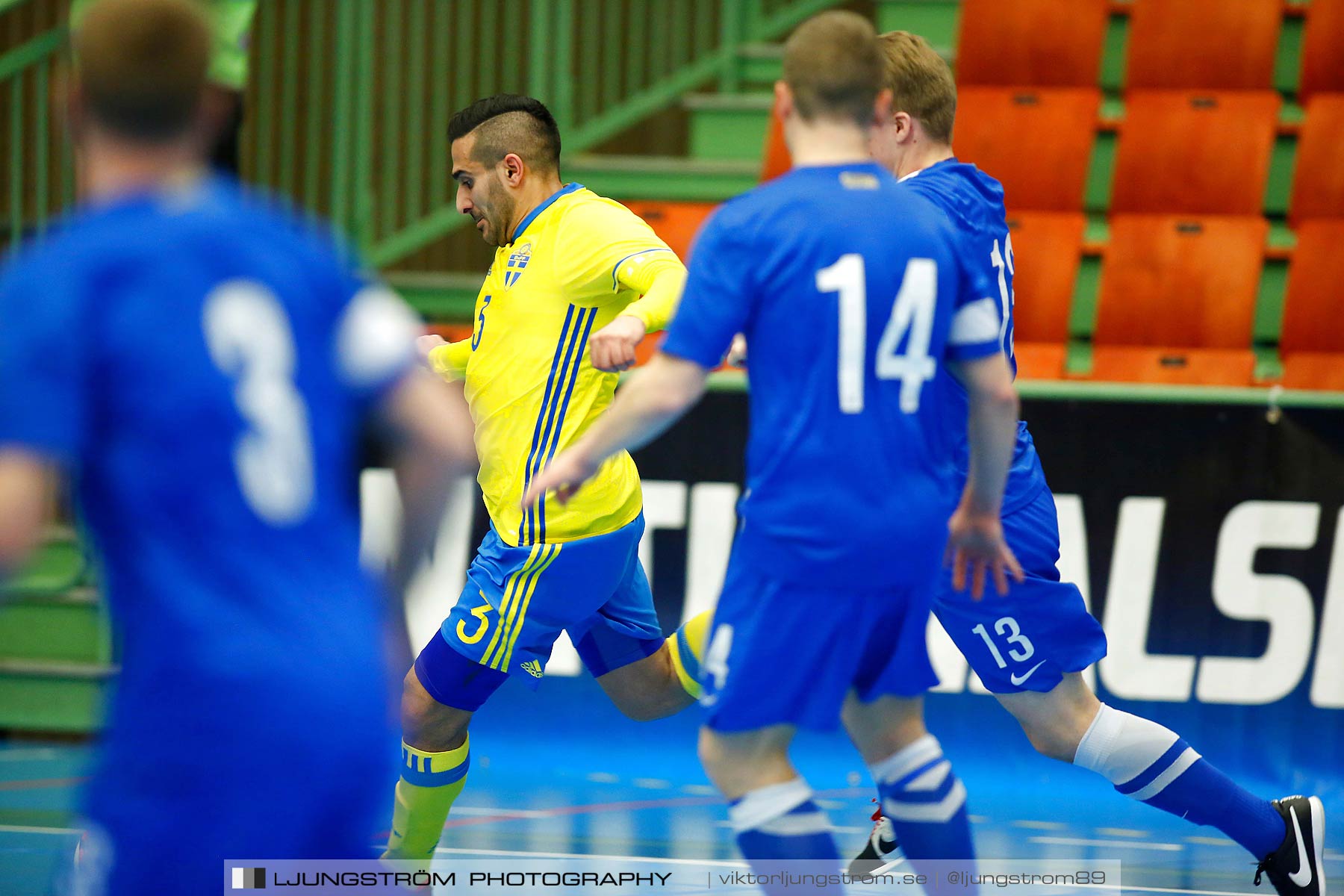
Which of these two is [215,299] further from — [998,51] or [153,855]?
[998,51]

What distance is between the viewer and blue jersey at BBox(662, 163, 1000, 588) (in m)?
2.70

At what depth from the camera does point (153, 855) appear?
1.84 meters

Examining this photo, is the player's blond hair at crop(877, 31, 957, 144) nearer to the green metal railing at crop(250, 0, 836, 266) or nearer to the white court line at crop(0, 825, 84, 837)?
the white court line at crop(0, 825, 84, 837)

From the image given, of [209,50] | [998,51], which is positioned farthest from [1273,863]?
[998,51]

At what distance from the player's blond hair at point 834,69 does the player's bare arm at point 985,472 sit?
0.53 m

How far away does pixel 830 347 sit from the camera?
2.69 meters

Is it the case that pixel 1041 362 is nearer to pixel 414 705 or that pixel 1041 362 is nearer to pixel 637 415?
pixel 414 705

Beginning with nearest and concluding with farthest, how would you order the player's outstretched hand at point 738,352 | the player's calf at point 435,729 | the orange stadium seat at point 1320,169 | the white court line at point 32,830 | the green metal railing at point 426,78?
the player's outstretched hand at point 738,352, the player's calf at point 435,729, the white court line at point 32,830, the orange stadium seat at point 1320,169, the green metal railing at point 426,78

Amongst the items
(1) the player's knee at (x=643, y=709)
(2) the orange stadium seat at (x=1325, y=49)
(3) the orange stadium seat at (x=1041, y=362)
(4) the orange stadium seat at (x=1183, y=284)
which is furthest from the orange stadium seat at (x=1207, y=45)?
(1) the player's knee at (x=643, y=709)

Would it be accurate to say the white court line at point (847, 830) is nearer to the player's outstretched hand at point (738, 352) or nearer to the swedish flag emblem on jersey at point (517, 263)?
the swedish flag emblem on jersey at point (517, 263)

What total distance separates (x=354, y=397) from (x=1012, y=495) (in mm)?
2165

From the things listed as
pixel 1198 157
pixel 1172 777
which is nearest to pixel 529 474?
pixel 1172 777

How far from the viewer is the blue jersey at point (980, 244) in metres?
3.58

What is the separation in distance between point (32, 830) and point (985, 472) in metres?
3.50
